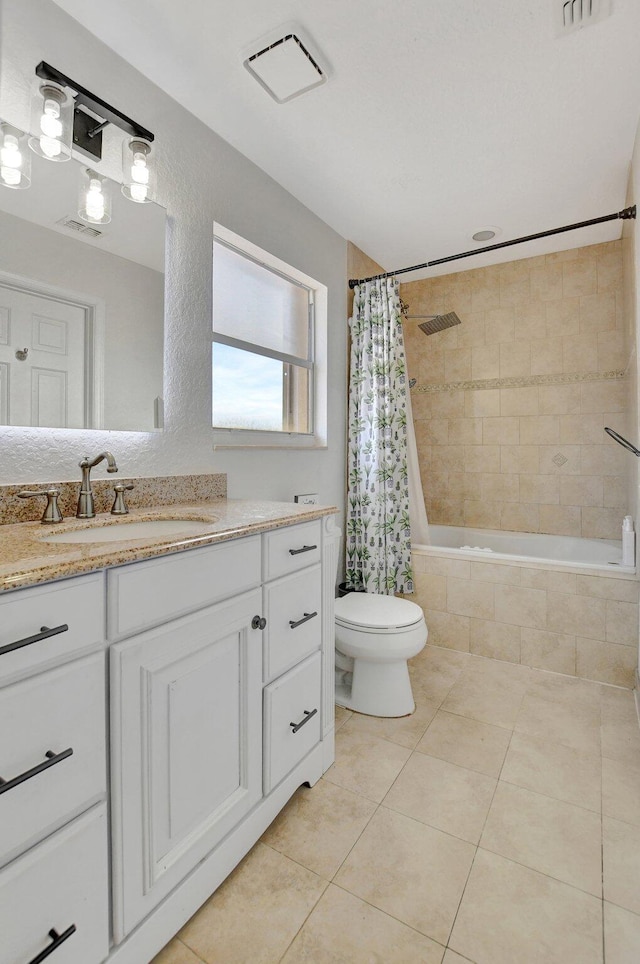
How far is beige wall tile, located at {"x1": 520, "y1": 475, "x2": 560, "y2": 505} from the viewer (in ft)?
10.1

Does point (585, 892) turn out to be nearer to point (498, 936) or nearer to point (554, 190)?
point (498, 936)

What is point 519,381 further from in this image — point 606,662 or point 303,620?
point 303,620

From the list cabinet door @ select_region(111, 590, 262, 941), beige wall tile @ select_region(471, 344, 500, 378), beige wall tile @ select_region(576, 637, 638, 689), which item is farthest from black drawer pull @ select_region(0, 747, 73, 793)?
beige wall tile @ select_region(471, 344, 500, 378)

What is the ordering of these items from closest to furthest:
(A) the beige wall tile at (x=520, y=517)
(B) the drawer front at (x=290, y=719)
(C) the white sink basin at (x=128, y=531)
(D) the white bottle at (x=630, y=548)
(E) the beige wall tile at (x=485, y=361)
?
(C) the white sink basin at (x=128, y=531)
(B) the drawer front at (x=290, y=719)
(D) the white bottle at (x=630, y=548)
(A) the beige wall tile at (x=520, y=517)
(E) the beige wall tile at (x=485, y=361)

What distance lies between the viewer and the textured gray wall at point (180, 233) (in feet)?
4.09

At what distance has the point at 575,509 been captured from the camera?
302cm

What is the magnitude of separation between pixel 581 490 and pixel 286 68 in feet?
8.97

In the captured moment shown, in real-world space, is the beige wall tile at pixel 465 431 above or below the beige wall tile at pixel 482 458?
above

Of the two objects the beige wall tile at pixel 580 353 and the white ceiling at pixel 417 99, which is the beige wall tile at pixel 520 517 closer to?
the beige wall tile at pixel 580 353

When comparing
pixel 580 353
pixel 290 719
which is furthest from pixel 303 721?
pixel 580 353

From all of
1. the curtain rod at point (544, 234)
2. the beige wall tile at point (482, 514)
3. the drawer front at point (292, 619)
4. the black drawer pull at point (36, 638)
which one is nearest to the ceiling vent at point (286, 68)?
the curtain rod at point (544, 234)

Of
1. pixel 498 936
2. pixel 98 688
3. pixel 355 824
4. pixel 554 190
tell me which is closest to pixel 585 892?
pixel 498 936

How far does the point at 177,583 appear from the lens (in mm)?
987

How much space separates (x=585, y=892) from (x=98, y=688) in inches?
50.9
